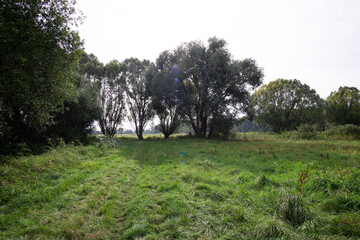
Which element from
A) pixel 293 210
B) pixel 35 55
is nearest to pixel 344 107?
pixel 293 210

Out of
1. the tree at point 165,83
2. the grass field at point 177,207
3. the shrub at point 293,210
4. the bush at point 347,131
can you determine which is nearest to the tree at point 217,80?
the tree at point 165,83

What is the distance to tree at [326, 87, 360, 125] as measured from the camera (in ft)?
124

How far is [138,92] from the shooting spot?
3244 centimetres

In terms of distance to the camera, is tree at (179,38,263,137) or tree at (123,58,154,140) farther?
tree at (123,58,154,140)

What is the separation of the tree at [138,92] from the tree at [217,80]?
9467 mm

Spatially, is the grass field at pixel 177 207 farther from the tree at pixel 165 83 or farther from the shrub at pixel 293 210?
the tree at pixel 165 83

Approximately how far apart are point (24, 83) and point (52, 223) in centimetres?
730

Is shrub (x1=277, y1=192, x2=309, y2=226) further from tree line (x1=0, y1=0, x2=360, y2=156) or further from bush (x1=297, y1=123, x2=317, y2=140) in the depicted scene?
bush (x1=297, y1=123, x2=317, y2=140)

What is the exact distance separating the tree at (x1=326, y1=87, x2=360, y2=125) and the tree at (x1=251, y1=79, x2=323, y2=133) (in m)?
3.92

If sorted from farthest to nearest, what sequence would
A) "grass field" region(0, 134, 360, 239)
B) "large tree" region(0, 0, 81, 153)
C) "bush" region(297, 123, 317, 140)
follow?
"bush" region(297, 123, 317, 140) < "large tree" region(0, 0, 81, 153) < "grass field" region(0, 134, 360, 239)

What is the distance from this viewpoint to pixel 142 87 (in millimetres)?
31891

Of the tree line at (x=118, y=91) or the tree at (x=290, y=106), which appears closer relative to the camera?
the tree line at (x=118, y=91)

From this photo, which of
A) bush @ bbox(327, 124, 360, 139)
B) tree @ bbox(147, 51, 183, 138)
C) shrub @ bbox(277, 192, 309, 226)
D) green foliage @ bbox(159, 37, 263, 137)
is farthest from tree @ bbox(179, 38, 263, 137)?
shrub @ bbox(277, 192, 309, 226)

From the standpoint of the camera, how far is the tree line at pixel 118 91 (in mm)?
7500
